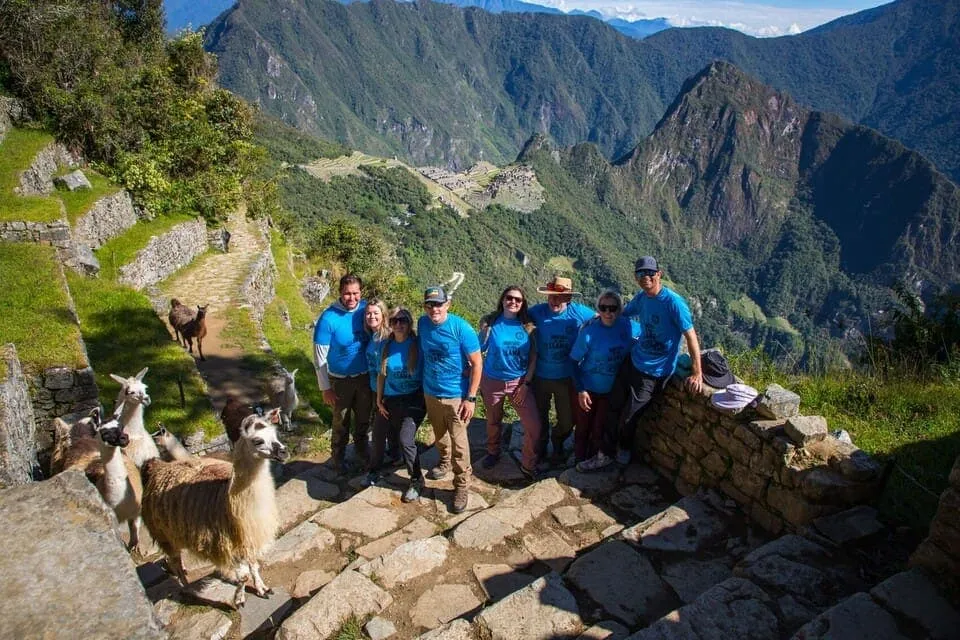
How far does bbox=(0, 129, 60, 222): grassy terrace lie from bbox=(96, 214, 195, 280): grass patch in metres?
1.32

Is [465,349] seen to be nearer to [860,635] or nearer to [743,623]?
[743,623]

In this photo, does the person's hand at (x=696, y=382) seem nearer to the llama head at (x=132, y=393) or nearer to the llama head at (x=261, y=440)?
the llama head at (x=261, y=440)

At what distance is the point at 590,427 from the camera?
5.07m

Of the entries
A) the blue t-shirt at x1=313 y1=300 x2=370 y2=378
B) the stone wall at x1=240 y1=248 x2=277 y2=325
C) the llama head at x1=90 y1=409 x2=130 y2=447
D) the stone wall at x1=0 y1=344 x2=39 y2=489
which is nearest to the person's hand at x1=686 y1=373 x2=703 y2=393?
the blue t-shirt at x1=313 y1=300 x2=370 y2=378

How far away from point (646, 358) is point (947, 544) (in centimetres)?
219

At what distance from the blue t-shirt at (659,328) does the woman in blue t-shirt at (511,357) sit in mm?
863

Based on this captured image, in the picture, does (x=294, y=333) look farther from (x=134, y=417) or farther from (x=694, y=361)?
(x=694, y=361)

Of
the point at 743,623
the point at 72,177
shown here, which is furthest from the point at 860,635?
the point at 72,177

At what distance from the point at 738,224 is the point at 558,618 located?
182m

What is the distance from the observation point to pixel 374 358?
15.9 ft

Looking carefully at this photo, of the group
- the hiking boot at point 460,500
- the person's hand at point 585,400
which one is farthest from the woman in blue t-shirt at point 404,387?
the person's hand at point 585,400

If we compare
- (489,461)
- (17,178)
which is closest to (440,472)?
(489,461)

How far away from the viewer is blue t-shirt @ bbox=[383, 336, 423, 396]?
4.62m

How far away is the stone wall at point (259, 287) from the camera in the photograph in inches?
Answer: 474
